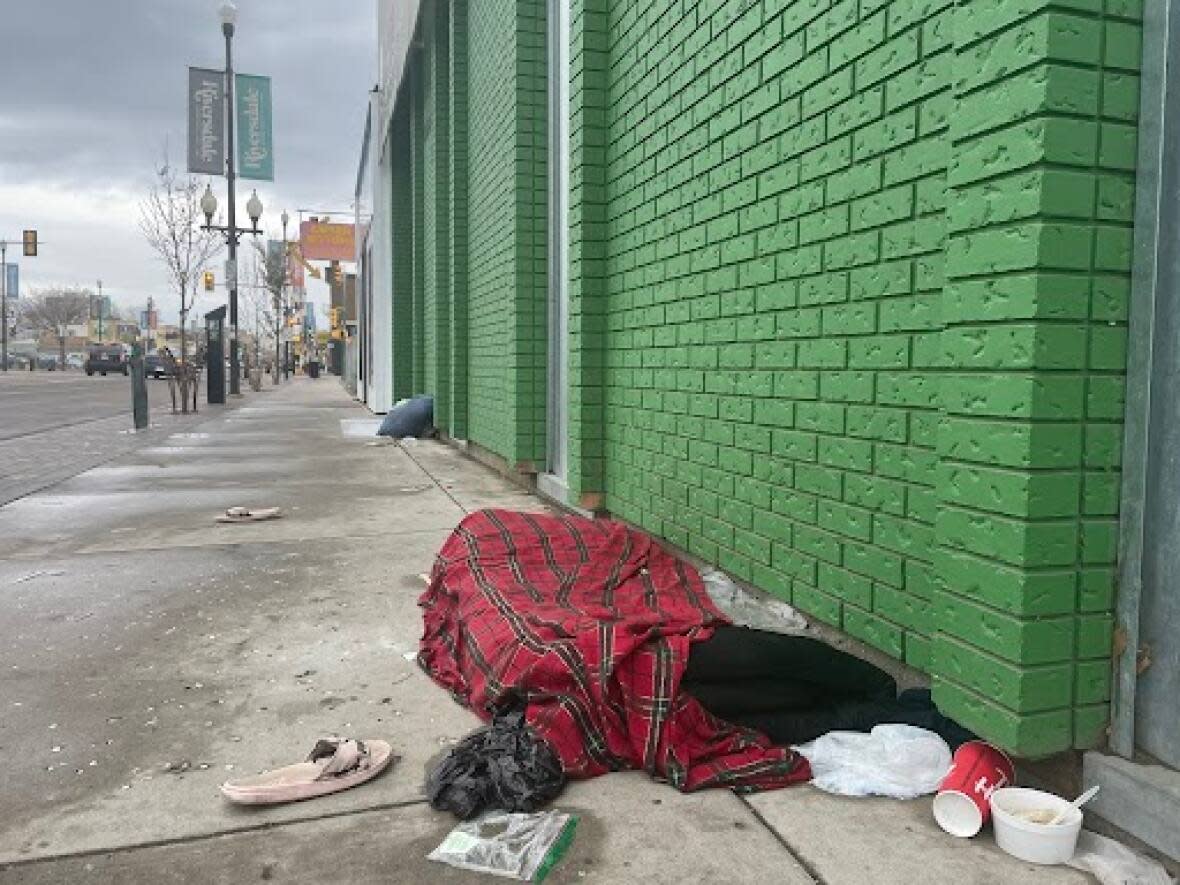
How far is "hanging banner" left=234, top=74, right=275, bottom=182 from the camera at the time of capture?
26.7 meters

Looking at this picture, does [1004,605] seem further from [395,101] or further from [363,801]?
[395,101]

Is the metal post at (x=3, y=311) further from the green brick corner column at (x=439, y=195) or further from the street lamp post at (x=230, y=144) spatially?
the green brick corner column at (x=439, y=195)

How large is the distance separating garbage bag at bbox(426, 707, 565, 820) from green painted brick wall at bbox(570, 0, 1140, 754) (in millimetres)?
1130

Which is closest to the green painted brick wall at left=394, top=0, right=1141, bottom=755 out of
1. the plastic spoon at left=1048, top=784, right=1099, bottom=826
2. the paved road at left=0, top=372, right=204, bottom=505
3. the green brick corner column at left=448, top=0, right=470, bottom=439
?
the plastic spoon at left=1048, top=784, right=1099, bottom=826

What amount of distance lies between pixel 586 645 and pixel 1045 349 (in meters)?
1.55

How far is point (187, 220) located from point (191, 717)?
3345 cm

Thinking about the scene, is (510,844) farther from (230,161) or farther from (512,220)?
(230,161)

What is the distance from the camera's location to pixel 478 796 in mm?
2465

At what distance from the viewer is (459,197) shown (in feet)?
36.1

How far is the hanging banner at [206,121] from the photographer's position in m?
25.6

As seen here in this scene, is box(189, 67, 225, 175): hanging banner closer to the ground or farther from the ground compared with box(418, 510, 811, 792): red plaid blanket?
farther from the ground

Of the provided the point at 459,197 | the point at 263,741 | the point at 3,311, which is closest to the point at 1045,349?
the point at 263,741

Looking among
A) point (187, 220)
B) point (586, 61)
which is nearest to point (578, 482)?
point (586, 61)

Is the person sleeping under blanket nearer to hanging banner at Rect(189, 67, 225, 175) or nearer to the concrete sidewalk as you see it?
the concrete sidewalk
